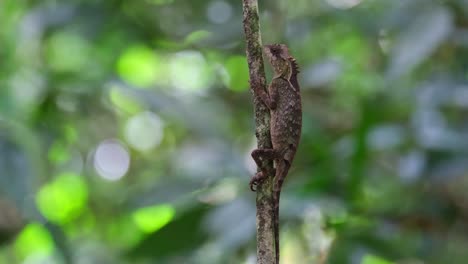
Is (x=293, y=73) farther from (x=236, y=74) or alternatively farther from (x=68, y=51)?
(x=68, y=51)

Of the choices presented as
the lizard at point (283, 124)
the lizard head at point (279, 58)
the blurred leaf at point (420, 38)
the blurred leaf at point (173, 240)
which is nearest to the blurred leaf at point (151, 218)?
the blurred leaf at point (173, 240)

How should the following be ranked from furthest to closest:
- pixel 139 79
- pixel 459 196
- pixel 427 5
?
pixel 139 79 < pixel 459 196 < pixel 427 5

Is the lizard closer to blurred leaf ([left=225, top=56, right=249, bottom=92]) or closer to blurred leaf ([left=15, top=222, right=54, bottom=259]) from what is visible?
blurred leaf ([left=225, top=56, right=249, bottom=92])

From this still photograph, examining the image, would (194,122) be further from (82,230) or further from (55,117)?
(82,230)

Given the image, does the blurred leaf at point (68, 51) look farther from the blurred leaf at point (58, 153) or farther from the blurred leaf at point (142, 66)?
the blurred leaf at point (58, 153)

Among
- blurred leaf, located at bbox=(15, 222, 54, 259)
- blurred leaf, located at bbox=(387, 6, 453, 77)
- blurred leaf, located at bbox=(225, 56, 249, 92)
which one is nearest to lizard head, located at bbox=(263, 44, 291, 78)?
blurred leaf, located at bbox=(387, 6, 453, 77)

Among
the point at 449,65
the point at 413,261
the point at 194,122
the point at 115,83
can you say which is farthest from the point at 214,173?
the point at 449,65
